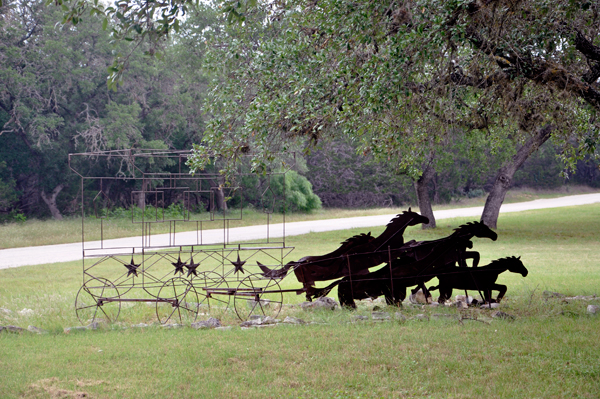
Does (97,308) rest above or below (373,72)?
below

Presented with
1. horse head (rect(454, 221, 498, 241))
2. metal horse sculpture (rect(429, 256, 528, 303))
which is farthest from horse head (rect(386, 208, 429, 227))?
metal horse sculpture (rect(429, 256, 528, 303))

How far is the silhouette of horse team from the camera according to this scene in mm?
6957

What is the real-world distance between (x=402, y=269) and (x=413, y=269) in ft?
0.48

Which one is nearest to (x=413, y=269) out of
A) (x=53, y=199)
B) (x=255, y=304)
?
(x=255, y=304)

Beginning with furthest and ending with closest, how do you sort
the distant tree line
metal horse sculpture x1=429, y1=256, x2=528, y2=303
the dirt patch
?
metal horse sculpture x1=429, y1=256, x2=528, y2=303
the distant tree line
the dirt patch

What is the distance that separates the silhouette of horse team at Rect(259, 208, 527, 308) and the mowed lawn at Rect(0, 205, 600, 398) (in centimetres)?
33

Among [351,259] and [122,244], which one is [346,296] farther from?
[122,244]

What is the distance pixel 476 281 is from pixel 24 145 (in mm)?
23727

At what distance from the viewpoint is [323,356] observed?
194 inches

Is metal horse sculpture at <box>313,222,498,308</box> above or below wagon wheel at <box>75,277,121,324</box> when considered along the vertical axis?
above

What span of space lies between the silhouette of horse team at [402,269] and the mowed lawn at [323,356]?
1.08ft

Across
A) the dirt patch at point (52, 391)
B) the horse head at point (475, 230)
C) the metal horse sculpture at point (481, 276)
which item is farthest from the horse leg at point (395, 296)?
the dirt patch at point (52, 391)

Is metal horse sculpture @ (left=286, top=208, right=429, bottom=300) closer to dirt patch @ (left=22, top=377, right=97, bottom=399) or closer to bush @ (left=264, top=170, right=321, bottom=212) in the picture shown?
dirt patch @ (left=22, top=377, right=97, bottom=399)

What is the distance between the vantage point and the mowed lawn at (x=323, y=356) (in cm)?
413
